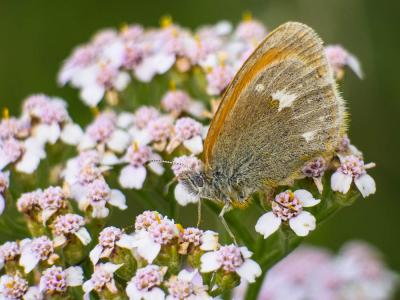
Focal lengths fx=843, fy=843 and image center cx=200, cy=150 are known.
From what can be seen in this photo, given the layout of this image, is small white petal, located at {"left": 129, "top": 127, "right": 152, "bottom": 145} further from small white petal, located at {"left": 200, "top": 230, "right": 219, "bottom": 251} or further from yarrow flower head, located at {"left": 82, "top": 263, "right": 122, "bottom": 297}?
yarrow flower head, located at {"left": 82, "top": 263, "right": 122, "bottom": 297}

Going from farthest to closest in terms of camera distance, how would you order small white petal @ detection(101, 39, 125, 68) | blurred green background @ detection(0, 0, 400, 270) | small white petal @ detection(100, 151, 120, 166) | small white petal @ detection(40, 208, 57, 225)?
blurred green background @ detection(0, 0, 400, 270) < small white petal @ detection(101, 39, 125, 68) < small white petal @ detection(100, 151, 120, 166) < small white petal @ detection(40, 208, 57, 225)

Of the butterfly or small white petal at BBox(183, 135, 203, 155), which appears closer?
the butterfly

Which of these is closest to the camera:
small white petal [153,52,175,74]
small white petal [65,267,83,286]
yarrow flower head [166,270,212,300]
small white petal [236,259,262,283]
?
yarrow flower head [166,270,212,300]

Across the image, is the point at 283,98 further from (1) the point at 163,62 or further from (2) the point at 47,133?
(2) the point at 47,133

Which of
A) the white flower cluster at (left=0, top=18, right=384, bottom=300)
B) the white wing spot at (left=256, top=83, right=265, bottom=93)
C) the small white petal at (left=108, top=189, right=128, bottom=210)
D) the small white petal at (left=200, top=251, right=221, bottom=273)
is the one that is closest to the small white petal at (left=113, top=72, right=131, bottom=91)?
the white flower cluster at (left=0, top=18, right=384, bottom=300)

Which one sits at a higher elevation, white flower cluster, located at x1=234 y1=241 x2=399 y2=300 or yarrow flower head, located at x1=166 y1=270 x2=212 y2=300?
yarrow flower head, located at x1=166 y1=270 x2=212 y2=300

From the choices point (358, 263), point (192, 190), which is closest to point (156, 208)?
point (192, 190)

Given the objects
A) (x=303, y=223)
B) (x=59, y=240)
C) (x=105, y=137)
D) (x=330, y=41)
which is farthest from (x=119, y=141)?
(x=330, y=41)

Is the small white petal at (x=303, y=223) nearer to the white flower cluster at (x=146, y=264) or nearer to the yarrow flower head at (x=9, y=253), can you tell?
the white flower cluster at (x=146, y=264)
